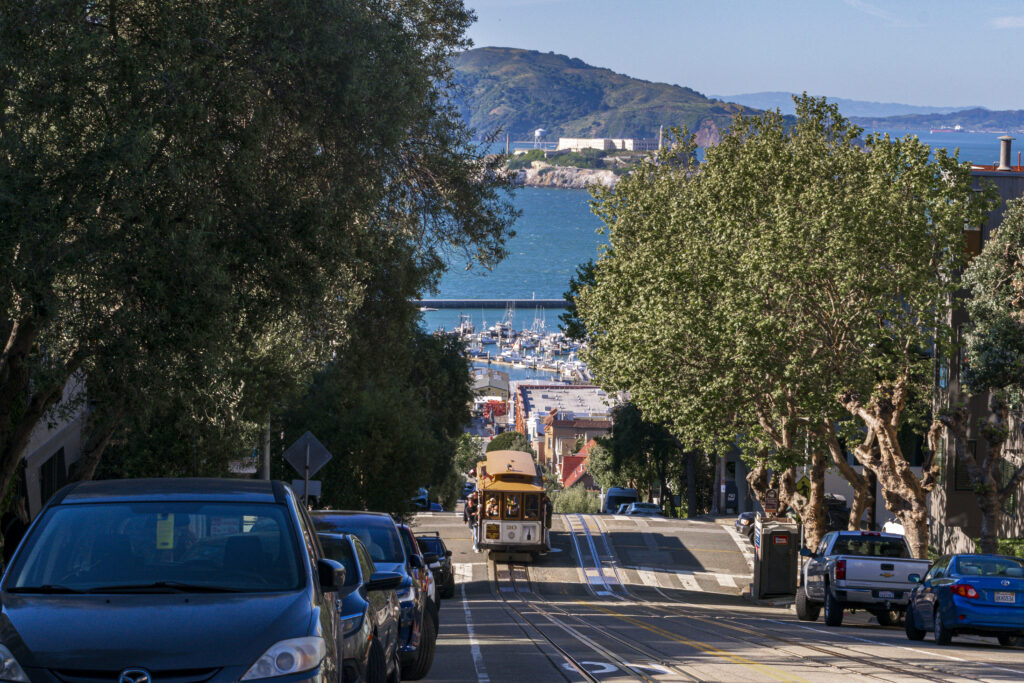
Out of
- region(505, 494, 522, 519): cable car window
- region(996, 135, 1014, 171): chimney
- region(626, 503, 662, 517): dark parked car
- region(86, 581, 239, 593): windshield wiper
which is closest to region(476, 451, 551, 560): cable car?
region(505, 494, 522, 519): cable car window

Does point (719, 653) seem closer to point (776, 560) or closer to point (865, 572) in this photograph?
point (865, 572)

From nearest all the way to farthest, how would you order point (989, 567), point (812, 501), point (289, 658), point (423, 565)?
point (289, 658), point (423, 565), point (989, 567), point (812, 501)

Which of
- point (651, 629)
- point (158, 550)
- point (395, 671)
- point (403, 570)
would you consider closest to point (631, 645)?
point (651, 629)

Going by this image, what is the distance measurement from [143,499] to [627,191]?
39.5 metres

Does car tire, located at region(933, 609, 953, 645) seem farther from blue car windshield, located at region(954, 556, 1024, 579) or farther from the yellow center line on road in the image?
the yellow center line on road

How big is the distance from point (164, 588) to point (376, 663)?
3412mm

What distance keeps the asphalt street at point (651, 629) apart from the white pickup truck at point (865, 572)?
50cm

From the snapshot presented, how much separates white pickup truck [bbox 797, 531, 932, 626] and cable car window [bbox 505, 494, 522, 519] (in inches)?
637

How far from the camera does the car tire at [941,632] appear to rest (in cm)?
1734

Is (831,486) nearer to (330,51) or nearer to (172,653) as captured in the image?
(330,51)

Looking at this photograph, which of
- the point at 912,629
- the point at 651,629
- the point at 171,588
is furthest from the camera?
the point at 651,629

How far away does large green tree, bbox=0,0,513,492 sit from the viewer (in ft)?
38.3

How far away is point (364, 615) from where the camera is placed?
29.3 feet

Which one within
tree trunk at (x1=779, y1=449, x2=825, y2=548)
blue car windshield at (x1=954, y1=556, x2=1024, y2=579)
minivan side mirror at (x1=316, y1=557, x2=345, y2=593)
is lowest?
tree trunk at (x1=779, y1=449, x2=825, y2=548)
